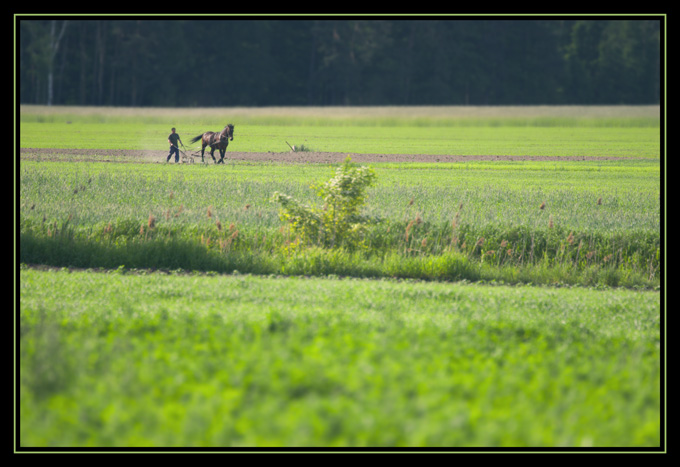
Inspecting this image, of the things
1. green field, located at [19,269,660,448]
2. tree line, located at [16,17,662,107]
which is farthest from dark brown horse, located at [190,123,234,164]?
green field, located at [19,269,660,448]

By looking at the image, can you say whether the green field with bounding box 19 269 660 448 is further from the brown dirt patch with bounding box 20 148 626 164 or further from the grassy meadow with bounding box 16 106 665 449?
the brown dirt patch with bounding box 20 148 626 164

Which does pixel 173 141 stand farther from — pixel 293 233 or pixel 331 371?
pixel 331 371

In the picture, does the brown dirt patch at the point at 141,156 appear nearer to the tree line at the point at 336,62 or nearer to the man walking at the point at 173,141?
the man walking at the point at 173,141

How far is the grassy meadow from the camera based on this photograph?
5.19 metres

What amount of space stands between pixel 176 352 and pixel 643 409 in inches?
172

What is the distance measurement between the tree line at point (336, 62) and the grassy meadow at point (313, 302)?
1.42m

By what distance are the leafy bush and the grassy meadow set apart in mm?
A: 318

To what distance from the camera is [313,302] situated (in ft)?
→ 29.7

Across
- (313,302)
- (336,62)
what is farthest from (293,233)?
(336,62)

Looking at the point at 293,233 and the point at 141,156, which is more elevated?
the point at 141,156

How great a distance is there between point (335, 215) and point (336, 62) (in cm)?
1134
